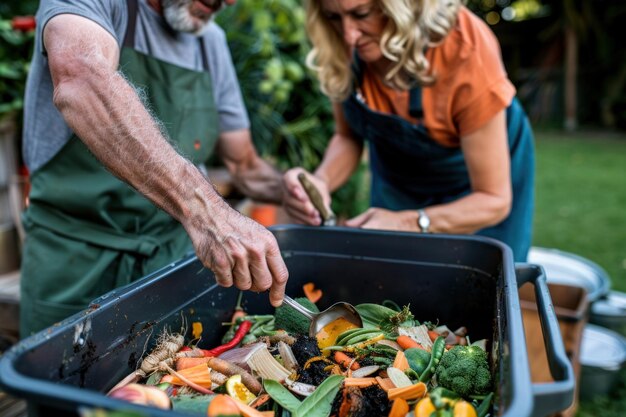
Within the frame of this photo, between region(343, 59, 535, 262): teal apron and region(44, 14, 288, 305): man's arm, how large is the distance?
3.26 ft

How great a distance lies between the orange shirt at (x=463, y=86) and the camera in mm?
1793

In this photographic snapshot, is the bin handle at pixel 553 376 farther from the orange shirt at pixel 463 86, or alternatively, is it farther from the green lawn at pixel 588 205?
the green lawn at pixel 588 205

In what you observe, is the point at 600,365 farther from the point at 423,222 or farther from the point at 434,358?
the point at 434,358

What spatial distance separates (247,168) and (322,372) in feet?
4.21

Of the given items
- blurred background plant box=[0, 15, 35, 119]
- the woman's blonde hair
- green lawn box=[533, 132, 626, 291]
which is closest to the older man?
the woman's blonde hair

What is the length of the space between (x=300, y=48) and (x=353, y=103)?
197 centimetres

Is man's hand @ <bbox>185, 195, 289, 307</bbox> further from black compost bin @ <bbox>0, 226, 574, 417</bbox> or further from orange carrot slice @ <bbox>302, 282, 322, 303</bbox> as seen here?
orange carrot slice @ <bbox>302, 282, 322, 303</bbox>

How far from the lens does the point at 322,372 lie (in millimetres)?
1196

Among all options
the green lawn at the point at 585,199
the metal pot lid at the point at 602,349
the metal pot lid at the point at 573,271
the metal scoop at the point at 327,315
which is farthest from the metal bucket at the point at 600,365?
the metal scoop at the point at 327,315

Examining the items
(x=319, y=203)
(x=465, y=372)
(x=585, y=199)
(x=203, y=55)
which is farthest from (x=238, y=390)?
(x=585, y=199)

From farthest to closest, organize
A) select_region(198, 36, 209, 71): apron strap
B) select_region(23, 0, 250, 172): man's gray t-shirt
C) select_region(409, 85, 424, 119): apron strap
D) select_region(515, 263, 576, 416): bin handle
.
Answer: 1. select_region(198, 36, 209, 71): apron strap
2. select_region(409, 85, 424, 119): apron strap
3. select_region(23, 0, 250, 172): man's gray t-shirt
4. select_region(515, 263, 576, 416): bin handle

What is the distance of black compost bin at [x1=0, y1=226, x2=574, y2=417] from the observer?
0.79 meters

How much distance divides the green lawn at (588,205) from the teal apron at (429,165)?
1209 millimetres

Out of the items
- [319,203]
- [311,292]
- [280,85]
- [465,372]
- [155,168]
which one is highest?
[155,168]
